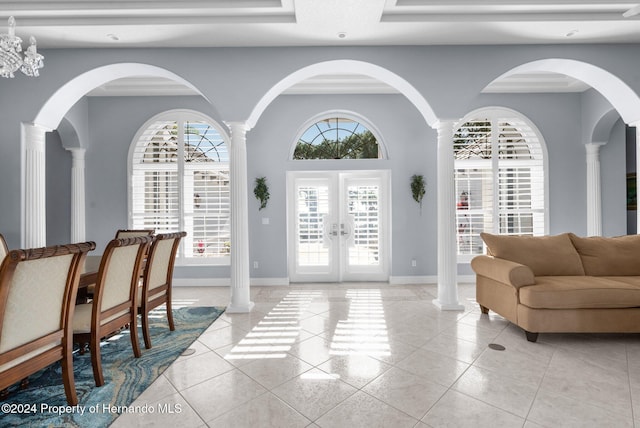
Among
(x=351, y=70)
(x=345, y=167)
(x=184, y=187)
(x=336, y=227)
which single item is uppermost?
(x=351, y=70)

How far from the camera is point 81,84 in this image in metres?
4.05

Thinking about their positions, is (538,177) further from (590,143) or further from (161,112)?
(161,112)

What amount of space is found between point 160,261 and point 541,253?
4.00m

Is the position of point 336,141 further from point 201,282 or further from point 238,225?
point 201,282

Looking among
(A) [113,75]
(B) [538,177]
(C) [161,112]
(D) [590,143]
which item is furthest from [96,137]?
(D) [590,143]

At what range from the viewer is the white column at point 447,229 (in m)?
4.07

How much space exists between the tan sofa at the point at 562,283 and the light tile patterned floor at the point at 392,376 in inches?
8.1

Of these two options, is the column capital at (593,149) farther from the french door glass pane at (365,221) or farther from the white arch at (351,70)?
the french door glass pane at (365,221)

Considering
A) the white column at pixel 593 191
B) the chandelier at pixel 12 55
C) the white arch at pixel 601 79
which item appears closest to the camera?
the chandelier at pixel 12 55

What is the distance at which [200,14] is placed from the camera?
3434 mm

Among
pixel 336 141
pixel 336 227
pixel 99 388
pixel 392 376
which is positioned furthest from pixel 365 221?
pixel 99 388

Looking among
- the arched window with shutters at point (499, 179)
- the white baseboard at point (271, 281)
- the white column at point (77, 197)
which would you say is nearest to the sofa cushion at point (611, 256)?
the arched window with shutters at point (499, 179)

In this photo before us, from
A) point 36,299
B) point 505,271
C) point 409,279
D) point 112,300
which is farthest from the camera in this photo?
point 409,279

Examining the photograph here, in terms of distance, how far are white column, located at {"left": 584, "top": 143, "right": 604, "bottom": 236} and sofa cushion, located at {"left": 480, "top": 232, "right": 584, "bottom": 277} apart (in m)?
2.37
